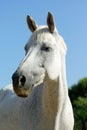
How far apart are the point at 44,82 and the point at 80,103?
2314 centimetres

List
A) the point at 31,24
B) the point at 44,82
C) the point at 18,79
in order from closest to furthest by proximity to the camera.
Answer: the point at 18,79 → the point at 44,82 → the point at 31,24

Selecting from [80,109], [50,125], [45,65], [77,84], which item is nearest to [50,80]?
[45,65]

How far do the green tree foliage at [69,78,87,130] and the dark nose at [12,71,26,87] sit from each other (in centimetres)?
2068

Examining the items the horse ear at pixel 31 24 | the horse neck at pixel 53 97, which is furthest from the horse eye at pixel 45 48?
the horse ear at pixel 31 24

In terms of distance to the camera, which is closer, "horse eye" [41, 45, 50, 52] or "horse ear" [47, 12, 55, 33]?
"horse eye" [41, 45, 50, 52]

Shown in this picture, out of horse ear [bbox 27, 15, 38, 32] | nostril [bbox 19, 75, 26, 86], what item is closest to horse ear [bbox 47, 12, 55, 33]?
horse ear [bbox 27, 15, 38, 32]

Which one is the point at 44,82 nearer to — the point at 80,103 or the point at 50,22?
the point at 50,22

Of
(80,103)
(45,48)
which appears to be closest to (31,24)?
(45,48)

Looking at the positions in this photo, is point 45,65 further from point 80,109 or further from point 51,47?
point 80,109

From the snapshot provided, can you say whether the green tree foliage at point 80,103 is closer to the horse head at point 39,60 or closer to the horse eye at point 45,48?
the horse head at point 39,60

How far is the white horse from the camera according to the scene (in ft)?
13.4

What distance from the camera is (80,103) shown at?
27.3m

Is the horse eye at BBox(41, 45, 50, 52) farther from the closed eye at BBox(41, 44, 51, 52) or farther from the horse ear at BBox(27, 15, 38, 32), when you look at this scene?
the horse ear at BBox(27, 15, 38, 32)

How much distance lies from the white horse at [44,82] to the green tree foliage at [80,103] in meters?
20.0
